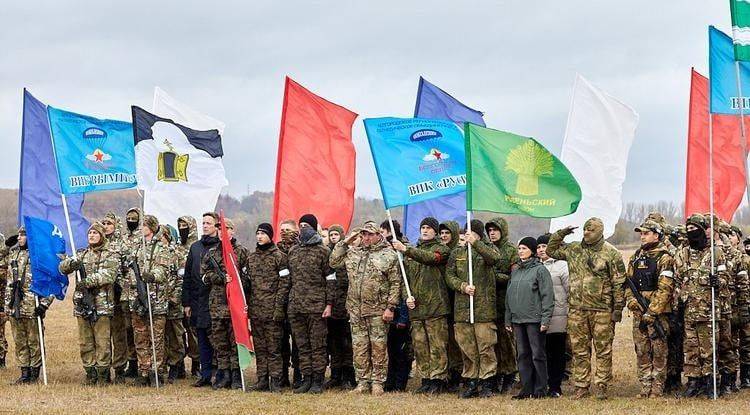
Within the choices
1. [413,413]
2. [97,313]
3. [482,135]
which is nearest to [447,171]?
[482,135]

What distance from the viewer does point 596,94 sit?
54.2ft

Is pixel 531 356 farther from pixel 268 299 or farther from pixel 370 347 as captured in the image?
pixel 268 299

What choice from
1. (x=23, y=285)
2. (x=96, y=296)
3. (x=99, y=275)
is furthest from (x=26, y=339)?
(x=99, y=275)

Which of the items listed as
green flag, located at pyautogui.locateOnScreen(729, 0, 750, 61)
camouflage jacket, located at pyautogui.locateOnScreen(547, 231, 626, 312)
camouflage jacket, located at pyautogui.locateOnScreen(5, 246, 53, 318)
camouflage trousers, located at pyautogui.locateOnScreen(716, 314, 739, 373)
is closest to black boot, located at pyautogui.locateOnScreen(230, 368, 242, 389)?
camouflage jacket, located at pyautogui.locateOnScreen(5, 246, 53, 318)

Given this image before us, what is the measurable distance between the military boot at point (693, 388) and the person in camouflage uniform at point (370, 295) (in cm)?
389

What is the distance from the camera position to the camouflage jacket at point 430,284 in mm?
13539

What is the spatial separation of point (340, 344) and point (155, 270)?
293 centimetres

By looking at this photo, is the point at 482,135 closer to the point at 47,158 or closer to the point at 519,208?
the point at 519,208

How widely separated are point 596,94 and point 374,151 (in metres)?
4.65

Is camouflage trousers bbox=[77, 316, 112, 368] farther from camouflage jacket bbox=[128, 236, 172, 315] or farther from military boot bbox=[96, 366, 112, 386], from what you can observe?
camouflage jacket bbox=[128, 236, 172, 315]

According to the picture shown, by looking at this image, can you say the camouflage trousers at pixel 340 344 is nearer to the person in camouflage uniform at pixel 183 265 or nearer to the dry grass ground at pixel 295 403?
the dry grass ground at pixel 295 403

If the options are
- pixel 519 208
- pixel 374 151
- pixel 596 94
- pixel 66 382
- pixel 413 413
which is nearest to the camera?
pixel 413 413

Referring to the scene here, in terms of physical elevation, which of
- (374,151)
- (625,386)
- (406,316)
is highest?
(374,151)

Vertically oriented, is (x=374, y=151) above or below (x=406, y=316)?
above
